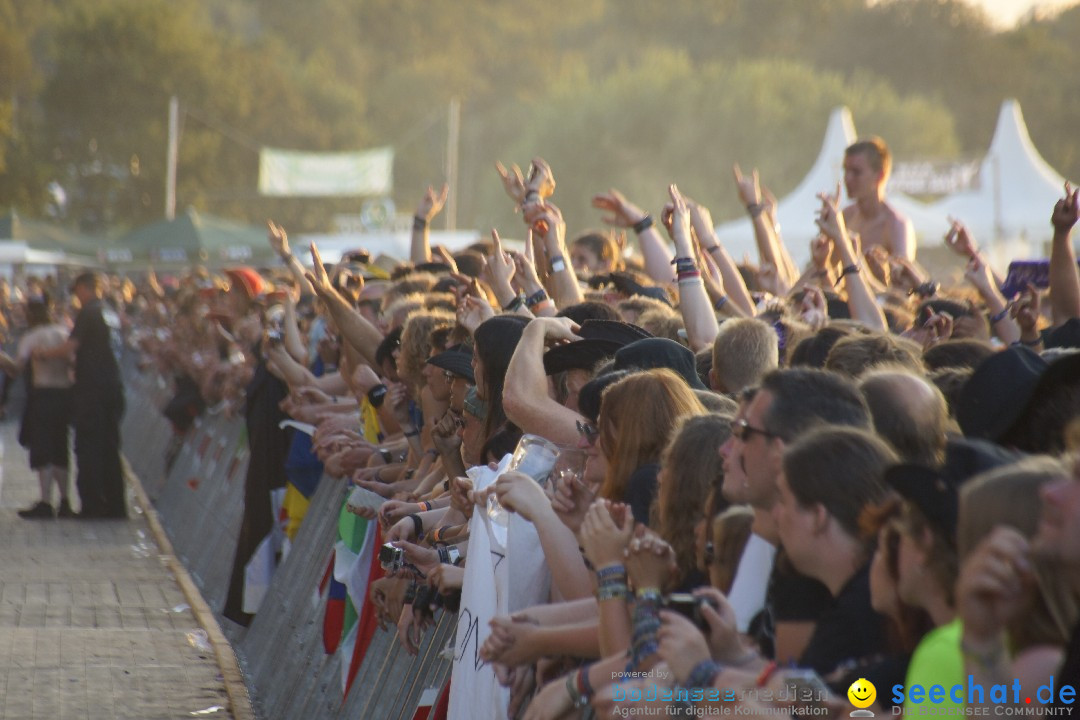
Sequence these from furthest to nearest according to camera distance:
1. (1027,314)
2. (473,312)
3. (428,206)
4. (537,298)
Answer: (428,206) < (537,298) < (473,312) < (1027,314)

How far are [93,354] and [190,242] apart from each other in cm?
1594

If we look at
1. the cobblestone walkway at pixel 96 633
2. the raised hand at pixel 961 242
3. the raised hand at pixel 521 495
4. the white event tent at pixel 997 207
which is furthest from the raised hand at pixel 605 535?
the white event tent at pixel 997 207

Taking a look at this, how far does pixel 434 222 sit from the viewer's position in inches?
2598

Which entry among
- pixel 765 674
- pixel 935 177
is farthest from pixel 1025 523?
pixel 935 177

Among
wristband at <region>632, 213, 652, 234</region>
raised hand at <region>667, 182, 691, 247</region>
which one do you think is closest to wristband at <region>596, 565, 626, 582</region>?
raised hand at <region>667, 182, 691, 247</region>

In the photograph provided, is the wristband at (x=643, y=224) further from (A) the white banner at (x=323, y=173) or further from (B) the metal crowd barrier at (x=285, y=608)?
(A) the white banner at (x=323, y=173)

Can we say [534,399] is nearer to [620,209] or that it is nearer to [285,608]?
[620,209]

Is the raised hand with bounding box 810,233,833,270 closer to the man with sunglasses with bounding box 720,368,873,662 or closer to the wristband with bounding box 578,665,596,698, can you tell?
the man with sunglasses with bounding box 720,368,873,662

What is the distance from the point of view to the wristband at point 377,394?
808 centimetres

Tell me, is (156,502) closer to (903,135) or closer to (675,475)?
(675,475)

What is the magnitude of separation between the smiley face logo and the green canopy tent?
2945cm

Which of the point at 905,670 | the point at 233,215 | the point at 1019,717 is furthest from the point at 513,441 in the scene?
the point at 233,215

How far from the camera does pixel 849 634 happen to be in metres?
3.15

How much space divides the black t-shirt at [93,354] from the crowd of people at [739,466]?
7.78 metres
